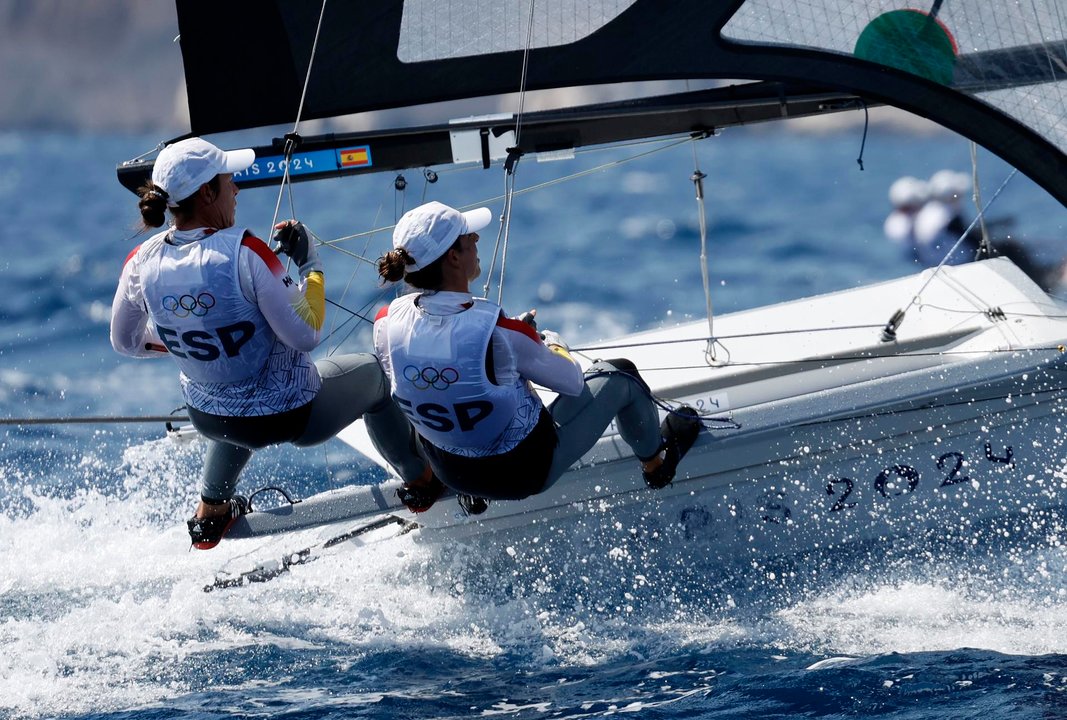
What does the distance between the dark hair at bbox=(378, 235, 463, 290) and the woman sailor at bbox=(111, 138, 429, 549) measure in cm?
26

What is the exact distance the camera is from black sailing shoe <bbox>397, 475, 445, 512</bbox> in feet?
11.5

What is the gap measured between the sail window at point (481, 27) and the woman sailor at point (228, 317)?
0.96m

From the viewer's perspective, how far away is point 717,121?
393 centimetres

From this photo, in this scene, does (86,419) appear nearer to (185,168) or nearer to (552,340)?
(185,168)

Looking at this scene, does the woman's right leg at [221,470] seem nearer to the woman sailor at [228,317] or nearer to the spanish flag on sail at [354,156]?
the woman sailor at [228,317]

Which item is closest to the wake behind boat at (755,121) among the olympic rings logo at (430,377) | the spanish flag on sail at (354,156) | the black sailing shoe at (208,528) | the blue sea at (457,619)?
the spanish flag on sail at (354,156)

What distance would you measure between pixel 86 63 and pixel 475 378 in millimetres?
12186

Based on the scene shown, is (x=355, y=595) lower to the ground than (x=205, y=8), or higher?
lower

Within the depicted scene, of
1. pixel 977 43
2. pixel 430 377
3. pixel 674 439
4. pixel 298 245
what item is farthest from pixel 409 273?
pixel 977 43

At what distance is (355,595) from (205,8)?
72.1 inches

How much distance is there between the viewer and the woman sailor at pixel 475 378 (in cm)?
282

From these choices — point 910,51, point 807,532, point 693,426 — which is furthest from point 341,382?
point 910,51

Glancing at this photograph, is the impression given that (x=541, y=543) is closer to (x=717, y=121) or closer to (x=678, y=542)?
(x=678, y=542)

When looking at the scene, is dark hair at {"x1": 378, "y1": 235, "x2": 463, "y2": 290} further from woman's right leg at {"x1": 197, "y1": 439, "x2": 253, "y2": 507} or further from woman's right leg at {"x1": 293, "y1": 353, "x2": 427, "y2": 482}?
woman's right leg at {"x1": 197, "y1": 439, "x2": 253, "y2": 507}
